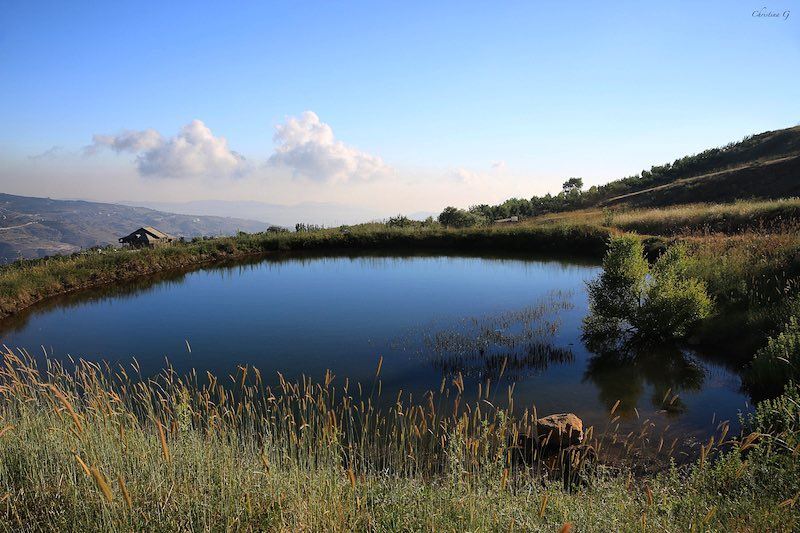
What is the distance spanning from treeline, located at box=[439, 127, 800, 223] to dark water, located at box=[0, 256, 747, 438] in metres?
29.5

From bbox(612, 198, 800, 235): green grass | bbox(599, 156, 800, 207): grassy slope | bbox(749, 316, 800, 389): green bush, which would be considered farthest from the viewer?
bbox(599, 156, 800, 207): grassy slope

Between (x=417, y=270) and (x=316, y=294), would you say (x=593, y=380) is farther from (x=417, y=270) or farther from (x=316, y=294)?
(x=417, y=270)

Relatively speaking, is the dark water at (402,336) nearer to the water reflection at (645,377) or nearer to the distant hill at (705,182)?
the water reflection at (645,377)

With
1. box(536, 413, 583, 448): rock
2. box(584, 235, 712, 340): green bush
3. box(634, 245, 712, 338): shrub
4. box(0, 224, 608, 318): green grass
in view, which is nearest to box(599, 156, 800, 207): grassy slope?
box(0, 224, 608, 318): green grass

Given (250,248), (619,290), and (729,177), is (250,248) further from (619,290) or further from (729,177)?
(729,177)

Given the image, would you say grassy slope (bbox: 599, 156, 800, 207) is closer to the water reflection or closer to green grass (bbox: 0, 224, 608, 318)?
green grass (bbox: 0, 224, 608, 318)

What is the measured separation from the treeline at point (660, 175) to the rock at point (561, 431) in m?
39.8

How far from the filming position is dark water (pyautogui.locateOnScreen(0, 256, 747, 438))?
27.8 ft

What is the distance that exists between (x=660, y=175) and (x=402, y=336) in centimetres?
5207

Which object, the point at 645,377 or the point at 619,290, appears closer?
the point at 645,377

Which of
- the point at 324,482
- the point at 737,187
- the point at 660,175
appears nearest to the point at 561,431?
the point at 324,482

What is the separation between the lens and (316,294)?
17.4m

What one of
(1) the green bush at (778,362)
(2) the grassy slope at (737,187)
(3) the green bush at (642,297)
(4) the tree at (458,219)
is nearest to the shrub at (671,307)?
(3) the green bush at (642,297)

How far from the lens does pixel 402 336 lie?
38.4ft
